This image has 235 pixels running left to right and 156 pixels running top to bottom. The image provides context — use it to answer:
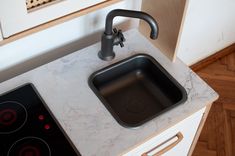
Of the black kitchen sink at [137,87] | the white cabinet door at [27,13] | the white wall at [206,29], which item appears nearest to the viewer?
the white cabinet door at [27,13]

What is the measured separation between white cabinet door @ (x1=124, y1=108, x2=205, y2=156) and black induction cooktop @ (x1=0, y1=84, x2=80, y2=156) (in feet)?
0.78

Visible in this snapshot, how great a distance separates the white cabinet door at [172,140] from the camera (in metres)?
1.17

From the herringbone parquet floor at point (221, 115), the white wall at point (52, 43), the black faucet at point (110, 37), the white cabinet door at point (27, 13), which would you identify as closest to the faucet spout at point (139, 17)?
→ the black faucet at point (110, 37)

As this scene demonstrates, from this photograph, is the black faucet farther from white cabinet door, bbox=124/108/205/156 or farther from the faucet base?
white cabinet door, bbox=124/108/205/156

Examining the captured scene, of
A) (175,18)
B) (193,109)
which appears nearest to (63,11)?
(175,18)

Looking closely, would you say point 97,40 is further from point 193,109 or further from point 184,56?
point 184,56

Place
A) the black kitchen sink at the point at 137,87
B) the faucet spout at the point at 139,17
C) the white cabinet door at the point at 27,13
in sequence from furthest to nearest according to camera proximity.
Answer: the black kitchen sink at the point at 137,87 → the faucet spout at the point at 139,17 → the white cabinet door at the point at 27,13

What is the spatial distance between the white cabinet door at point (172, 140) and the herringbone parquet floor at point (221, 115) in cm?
60

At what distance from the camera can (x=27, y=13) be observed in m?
1.04

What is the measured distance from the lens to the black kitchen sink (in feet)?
4.21

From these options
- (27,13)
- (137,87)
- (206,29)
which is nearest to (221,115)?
(206,29)

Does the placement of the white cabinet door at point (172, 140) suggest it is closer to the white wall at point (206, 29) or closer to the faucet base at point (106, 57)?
the faucet base at point (106, 57)

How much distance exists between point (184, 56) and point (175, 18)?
3.07 ft

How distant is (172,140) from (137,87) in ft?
0.83
